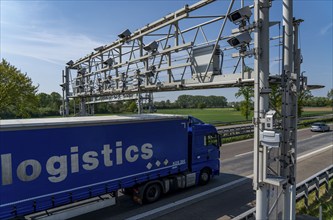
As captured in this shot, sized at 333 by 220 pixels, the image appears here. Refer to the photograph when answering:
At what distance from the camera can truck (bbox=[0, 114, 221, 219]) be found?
6906 mm

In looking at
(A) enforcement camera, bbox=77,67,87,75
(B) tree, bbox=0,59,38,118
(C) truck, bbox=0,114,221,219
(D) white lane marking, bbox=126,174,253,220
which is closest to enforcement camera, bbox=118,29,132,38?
(C) truck, bbox=0,114,221,219

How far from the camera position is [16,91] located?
92.8 ft

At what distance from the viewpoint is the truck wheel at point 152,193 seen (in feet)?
32.2

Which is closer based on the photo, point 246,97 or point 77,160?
point 77,160

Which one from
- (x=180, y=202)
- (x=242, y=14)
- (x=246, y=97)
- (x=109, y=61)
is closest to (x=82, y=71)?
(x=109, y=61)

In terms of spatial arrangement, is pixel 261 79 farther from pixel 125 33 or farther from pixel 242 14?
pixel 125 33

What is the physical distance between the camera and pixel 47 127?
7379mm

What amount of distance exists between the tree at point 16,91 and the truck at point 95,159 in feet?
76.5

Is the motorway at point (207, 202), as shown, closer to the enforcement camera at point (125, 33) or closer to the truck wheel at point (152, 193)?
the truck wheel at point (152, 193)

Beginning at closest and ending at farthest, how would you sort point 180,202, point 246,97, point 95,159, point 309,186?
point 95,159, point 309,186, point 180,202, point 246,97

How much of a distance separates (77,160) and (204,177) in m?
6.20

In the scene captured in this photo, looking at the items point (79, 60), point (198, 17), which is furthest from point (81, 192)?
point (79, 60)

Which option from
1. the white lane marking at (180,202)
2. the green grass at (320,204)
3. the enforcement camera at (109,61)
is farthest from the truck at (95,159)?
the enforcement camera at (109,61)

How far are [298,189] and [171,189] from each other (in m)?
4.75
